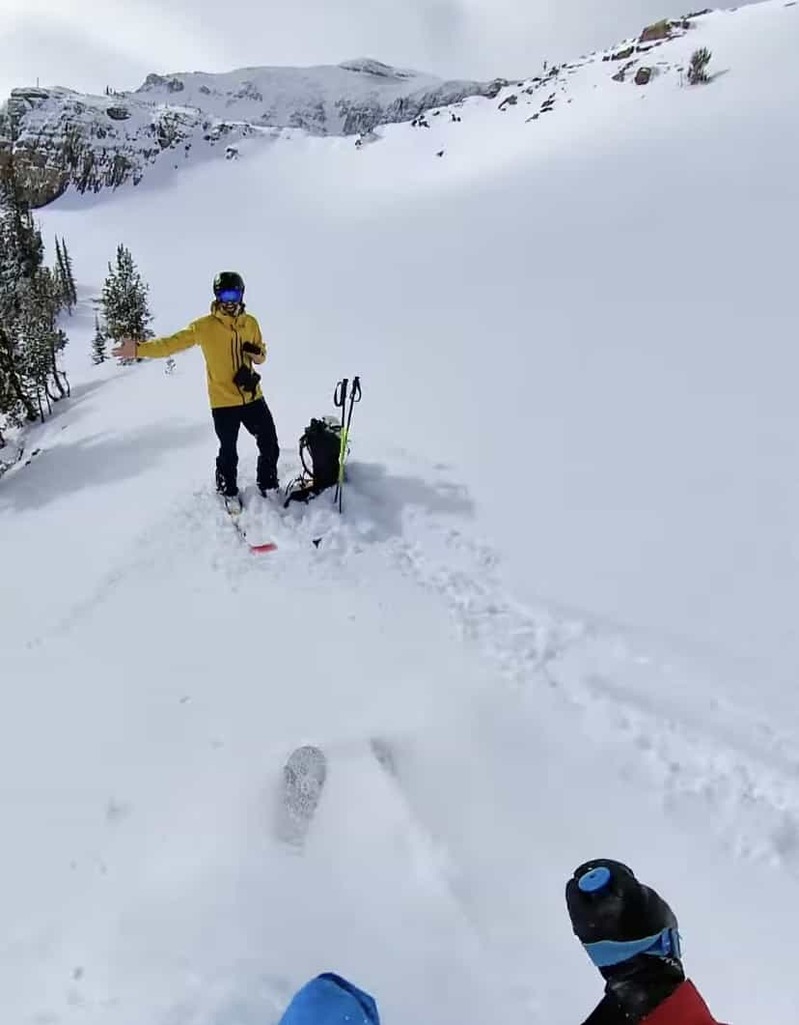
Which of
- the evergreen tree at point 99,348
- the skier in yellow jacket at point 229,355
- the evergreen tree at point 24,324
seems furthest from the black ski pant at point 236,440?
the evergreen tree at point 99,348

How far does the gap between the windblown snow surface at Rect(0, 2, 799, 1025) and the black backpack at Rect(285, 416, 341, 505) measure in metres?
0.23

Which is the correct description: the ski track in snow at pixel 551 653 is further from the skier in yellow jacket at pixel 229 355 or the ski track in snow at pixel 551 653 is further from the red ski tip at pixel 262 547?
the skier in yellow jacket at pixel 229 355

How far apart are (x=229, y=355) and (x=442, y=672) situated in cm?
392

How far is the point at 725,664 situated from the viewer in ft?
16.9

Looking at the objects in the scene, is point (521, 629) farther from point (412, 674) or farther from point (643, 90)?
point (643, 90)

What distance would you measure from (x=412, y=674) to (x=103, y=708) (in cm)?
230

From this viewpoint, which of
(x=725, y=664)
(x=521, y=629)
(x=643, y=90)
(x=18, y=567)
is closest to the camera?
(x=725, y=664)

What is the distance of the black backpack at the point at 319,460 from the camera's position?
25.5 feet

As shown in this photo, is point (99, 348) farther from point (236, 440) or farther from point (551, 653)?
point (551, 653)

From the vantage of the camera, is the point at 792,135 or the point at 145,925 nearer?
the point at 145,925

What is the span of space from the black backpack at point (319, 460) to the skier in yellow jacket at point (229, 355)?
385 millimetres

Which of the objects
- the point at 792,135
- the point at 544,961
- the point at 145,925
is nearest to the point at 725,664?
the point at 544,961

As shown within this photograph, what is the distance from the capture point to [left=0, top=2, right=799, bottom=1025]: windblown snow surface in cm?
336

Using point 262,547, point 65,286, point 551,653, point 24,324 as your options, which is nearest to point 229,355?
point 262,547
